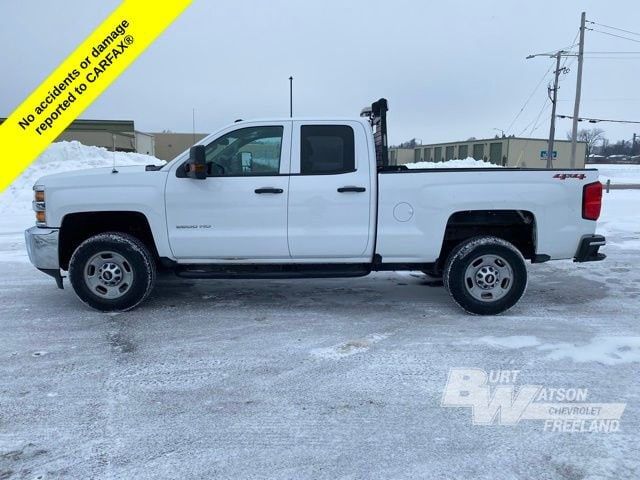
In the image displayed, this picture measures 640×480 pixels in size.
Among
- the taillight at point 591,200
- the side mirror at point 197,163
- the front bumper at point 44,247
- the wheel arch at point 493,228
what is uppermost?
the side mirror at point 197,163

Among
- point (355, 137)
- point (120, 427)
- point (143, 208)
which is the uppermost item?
point (355, 137)

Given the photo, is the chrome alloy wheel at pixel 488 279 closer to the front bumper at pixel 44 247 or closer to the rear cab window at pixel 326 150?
the rear cab window at pixel 326 150

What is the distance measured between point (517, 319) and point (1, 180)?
15.5m

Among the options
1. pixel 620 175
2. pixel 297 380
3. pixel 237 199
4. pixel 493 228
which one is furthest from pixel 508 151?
pixel 297 380

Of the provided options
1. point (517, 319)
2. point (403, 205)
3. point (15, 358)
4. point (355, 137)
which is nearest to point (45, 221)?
point (15, 358)

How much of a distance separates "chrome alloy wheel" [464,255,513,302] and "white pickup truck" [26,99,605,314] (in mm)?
11

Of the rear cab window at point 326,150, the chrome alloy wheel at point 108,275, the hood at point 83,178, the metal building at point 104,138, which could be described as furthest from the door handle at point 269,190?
the metal building at point 104,138

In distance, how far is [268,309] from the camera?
5.63 m

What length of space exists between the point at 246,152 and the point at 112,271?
1844 mm

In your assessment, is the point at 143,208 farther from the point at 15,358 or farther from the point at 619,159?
the point at 619,159

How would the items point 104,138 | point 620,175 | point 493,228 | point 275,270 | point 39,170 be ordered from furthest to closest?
point 620,175, point 104,138, point 39,170, point 493,228, point 275,270

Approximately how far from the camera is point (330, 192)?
5.22 metres

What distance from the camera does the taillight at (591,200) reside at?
5.24m

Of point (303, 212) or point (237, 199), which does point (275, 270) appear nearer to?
point (303, 212)
